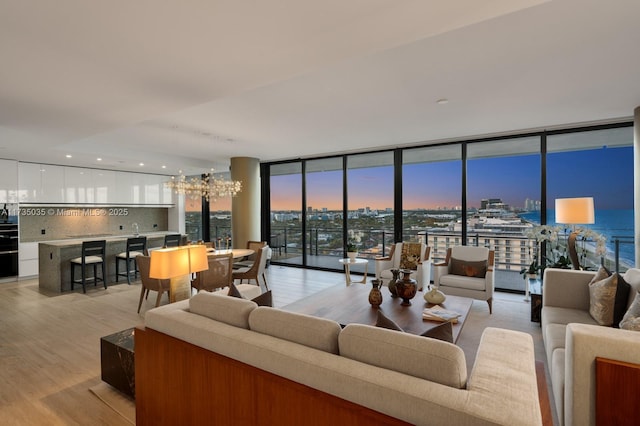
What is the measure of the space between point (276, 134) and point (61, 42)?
3.33m

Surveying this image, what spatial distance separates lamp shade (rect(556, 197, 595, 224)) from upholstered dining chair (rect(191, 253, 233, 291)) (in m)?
4.41

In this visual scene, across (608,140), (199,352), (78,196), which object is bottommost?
(199,352)

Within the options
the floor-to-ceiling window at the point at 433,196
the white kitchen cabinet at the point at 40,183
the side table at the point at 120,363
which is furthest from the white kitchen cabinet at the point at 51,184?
the floor-to-ceiling window at the point at 433,196

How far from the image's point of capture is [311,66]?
2434 millimetres

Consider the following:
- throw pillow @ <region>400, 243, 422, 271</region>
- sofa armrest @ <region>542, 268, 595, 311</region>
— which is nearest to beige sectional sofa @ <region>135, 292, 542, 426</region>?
sofa armrest @ <region>542, 268, 595, 311</region>

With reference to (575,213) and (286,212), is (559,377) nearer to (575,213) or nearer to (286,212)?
(575,213)

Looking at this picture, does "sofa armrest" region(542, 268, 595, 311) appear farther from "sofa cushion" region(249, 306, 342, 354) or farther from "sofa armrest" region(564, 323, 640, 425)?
"sofa cushion" region(249, 306, 342, 354)

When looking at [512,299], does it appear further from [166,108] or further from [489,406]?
[166,108]

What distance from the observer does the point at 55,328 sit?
12.7ft

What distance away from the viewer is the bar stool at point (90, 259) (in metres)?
5.62

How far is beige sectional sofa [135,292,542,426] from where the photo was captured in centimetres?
116

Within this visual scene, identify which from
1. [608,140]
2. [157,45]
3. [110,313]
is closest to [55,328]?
[110,313]

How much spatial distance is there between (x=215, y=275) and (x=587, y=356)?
13.4 ft

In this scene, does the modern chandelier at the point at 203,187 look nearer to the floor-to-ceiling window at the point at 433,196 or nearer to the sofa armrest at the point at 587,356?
the floor-to-ceiling window at the point at 433,196
